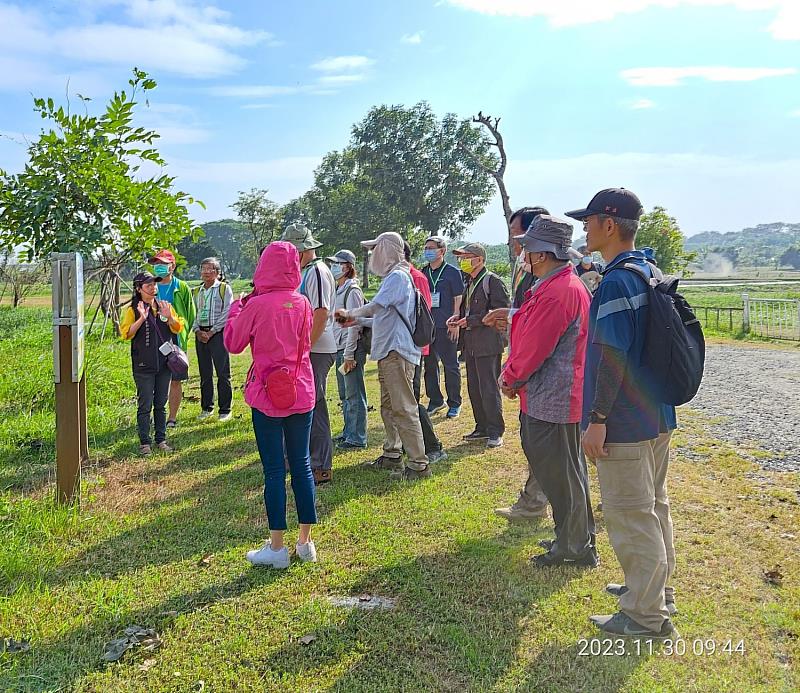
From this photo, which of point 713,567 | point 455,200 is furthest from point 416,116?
point 713,567

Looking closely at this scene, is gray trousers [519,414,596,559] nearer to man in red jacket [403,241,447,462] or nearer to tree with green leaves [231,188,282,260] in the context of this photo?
man in red jacket [403,241,447,462]

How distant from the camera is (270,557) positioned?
3967mm

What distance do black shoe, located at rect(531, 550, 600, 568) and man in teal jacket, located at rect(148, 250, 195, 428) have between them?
4452 millimetres

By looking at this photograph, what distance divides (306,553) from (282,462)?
61cm

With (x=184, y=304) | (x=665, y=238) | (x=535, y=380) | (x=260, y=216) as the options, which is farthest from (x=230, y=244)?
(x=535, y=380)

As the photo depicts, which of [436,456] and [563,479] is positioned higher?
[563,479]

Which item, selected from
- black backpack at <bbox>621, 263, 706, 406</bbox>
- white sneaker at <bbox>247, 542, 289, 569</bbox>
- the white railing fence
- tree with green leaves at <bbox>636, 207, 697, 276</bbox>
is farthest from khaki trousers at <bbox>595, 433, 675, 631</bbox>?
tree with green leaves at <bbox>636, 207, 697, 276</bbox>

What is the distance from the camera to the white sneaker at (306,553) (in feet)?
13.3

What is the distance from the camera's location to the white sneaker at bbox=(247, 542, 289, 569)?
3.96 meters

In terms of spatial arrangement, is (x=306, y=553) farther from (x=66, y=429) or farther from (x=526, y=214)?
(x=526, y=214)

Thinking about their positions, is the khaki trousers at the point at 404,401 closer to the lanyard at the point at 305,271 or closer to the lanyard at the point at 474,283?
the lanyard at the point at 305,271

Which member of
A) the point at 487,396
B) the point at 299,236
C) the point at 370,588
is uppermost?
the point at 299,236

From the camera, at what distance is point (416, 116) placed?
47.5 meters

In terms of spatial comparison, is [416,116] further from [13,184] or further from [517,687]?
[517,687]
